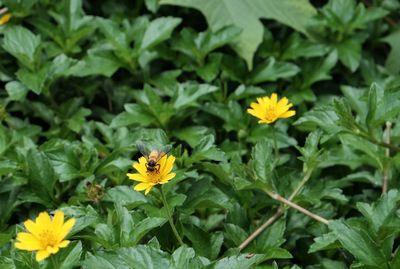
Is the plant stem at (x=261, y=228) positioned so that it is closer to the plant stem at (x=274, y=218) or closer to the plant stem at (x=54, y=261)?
the plant stem at (x=274, y=218)

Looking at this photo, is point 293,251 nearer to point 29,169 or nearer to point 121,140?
point 121,140

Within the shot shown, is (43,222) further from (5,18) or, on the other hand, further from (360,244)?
(5,18)

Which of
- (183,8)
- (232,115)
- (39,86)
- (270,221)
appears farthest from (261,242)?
(183,8)

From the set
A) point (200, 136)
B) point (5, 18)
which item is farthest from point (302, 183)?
point (5, 18)

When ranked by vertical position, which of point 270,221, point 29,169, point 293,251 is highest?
point 29,169

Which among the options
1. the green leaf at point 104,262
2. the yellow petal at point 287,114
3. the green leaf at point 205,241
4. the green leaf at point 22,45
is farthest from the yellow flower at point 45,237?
the green leaf at point 22,45

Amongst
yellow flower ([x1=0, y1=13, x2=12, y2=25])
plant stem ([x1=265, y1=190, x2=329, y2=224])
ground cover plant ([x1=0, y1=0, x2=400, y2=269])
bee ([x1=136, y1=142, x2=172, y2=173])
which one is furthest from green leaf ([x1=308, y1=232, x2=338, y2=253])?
yellow flower ([x1=0, y1=13, x2=12, y2=25])

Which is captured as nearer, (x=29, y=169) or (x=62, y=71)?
(x=29, y=169)
